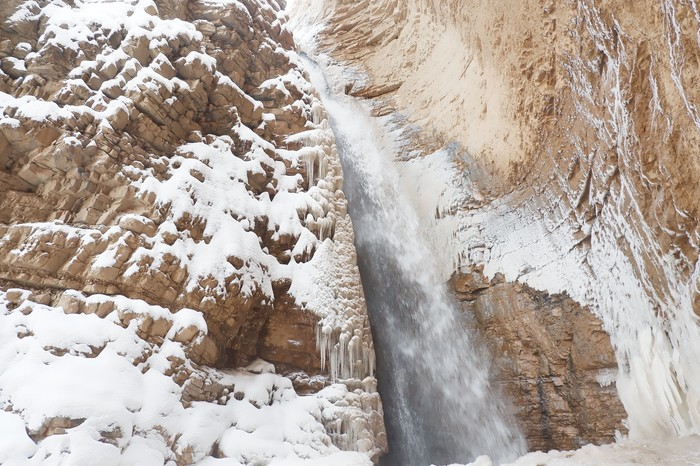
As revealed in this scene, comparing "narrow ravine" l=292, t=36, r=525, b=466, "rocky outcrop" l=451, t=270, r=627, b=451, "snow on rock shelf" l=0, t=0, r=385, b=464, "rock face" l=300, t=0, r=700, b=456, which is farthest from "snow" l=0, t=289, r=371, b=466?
"rock face" l=300, t=0, r=700, b=456

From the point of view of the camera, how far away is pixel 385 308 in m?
7.27

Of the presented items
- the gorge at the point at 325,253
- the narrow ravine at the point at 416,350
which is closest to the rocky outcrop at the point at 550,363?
the gorge at the point at 325,253

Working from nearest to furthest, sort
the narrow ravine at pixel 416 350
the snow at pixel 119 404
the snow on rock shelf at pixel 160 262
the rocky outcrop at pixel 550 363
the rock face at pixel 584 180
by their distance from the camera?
the snow at pixel 119 404, the snow on rock shelf at pixel 160 262, the rock face at pixel 584 180, the rocky outcrop at pixel 550 363, the narrow ravine at pixel 416 350

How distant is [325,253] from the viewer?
6.18 metres

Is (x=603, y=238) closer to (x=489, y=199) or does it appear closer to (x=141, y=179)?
(x=489, y=199)

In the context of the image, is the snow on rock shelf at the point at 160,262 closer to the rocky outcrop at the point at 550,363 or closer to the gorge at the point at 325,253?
the gorge at the point at 325,253

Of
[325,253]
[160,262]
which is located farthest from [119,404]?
[325,253]

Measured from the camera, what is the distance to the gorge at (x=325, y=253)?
386 centimetres

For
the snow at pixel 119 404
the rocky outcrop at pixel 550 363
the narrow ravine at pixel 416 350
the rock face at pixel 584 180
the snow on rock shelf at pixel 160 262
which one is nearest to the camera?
the snow at pixel 119 404

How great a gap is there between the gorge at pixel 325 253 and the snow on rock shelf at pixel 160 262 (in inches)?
1.2

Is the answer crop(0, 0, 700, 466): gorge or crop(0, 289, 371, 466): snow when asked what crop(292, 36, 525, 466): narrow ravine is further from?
crop(0, 289, 371, 466): snow

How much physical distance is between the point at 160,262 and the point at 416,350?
4546 millimetres

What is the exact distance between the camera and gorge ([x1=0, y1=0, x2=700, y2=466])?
3.86 meters

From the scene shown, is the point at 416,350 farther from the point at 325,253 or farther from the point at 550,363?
the point at 325,253
